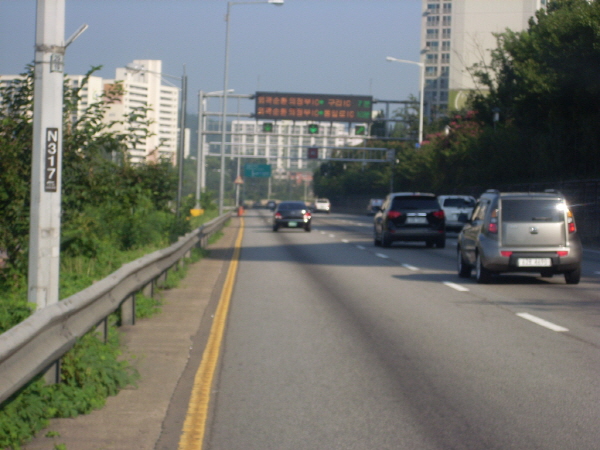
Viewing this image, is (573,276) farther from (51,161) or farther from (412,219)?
(412,219)

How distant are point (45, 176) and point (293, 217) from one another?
120 ft

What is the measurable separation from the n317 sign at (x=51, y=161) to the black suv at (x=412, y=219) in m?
21.6

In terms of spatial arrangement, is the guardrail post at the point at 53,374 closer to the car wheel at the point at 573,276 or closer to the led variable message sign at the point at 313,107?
the car wheel at the point at 573,276

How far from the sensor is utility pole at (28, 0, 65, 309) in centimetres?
768

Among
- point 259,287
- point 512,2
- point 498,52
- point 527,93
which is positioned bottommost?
point 259,287

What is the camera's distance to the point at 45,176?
7699 millimetres

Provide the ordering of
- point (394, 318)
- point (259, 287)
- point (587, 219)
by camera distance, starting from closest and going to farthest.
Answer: point (394, 318)
point (259, 287)
point (587, 219)

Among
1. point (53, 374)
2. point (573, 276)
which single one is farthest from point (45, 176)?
point (573, 276)

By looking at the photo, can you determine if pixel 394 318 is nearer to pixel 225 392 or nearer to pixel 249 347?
pixel 249 347

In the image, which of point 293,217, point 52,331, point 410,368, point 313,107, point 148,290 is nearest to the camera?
point 52,331

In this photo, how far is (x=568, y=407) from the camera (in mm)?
6754

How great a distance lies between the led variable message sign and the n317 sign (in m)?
53.0

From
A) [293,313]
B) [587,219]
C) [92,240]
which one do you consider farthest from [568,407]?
[587,219]

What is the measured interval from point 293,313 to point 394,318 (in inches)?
57.4
